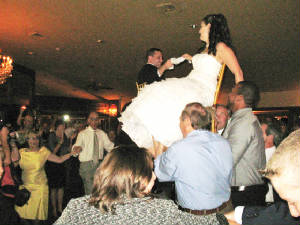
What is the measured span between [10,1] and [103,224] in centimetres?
464

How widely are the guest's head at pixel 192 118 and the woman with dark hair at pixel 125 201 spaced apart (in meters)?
0.40

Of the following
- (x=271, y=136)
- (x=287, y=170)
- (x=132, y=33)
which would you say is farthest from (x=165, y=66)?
(x=132, y=33)

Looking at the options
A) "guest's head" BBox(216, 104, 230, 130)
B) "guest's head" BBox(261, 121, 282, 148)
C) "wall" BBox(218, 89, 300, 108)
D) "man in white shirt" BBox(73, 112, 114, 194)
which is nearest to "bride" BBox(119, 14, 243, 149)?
"guest's head" BBox(216, 104, 230, 130)

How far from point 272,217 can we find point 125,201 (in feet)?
2.12

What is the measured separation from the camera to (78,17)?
Answer: 5207 millimetres

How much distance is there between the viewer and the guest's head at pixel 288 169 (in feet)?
2.26

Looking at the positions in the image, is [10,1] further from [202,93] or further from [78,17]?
[202,93]

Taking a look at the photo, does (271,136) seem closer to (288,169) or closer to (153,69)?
(153,69)

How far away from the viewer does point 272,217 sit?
3.77 feet

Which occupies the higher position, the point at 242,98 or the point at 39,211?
the point at 242,98

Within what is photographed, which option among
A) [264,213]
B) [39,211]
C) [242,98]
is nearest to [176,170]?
[264,213]

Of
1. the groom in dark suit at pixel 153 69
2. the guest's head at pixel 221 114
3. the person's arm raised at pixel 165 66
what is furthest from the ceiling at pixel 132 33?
the person's arm raised at pixel 165 66

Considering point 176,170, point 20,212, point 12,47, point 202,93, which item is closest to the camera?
point 176,170

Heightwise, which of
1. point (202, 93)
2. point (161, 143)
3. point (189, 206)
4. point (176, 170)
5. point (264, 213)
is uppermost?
point (202, 93)
